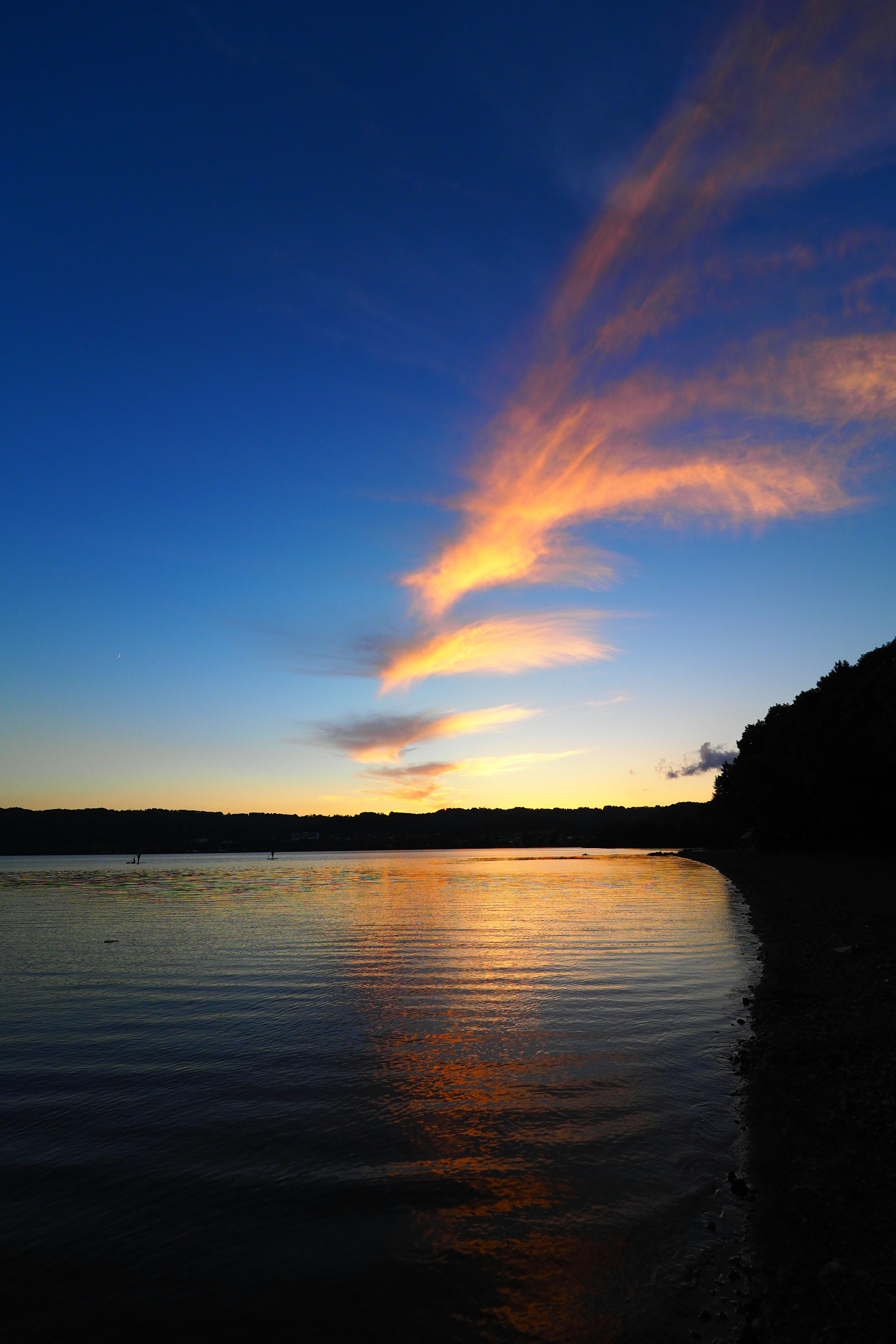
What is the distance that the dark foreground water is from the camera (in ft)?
22.6

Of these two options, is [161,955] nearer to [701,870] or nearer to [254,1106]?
[254,1106]

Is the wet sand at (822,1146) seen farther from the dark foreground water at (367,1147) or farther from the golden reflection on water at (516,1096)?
the golden reflection on water at (516,1096)

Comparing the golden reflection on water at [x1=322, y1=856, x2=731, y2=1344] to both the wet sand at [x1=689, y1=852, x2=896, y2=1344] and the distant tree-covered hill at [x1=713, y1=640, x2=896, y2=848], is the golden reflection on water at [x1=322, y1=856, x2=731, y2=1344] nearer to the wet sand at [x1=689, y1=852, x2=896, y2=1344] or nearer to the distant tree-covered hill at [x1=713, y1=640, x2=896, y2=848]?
the wet sand at [x1=689, y1=852, x2=896, y2=1344]

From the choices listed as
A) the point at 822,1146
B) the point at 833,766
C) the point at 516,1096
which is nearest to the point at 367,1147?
the point at 516,1096

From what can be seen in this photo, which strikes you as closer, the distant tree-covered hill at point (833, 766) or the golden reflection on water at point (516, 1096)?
the golden reflection on water at point (516, 1096)

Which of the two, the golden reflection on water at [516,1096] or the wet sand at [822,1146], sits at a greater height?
the wet sand at [822,1146]

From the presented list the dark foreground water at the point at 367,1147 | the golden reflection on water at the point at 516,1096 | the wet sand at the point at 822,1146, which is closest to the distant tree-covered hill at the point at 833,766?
the golden reflection on water at the point at 516,1096

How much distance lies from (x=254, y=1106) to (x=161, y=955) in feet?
68.1

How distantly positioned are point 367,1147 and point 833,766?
72171 mm

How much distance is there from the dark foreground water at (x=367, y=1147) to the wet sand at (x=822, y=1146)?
1.92 ft

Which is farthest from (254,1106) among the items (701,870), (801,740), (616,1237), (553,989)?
(701,870)

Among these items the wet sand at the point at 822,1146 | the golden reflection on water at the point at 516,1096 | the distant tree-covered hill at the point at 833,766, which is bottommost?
the golden reflection on water at the point at 516,1096

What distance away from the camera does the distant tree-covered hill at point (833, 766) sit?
205ft

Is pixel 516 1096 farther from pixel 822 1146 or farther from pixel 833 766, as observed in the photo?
pixel 833 766
